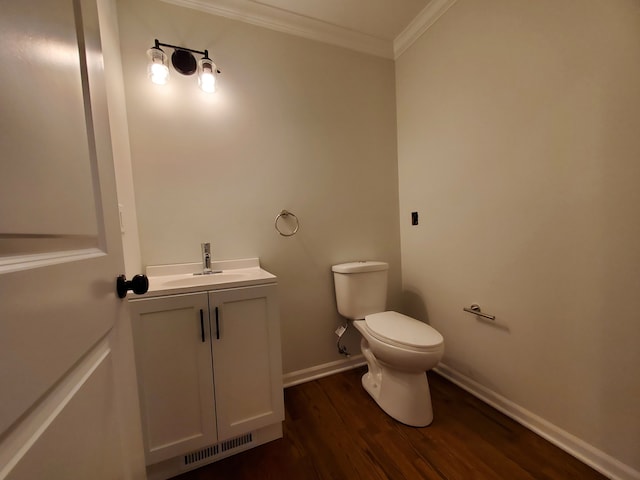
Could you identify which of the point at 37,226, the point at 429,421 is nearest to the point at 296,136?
the point at 37,226

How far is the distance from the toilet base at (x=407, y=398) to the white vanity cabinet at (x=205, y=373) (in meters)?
0.59

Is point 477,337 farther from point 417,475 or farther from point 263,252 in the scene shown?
point 263,252

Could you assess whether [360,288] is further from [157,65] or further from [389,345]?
[157,65]

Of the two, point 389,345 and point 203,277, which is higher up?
point 203,277

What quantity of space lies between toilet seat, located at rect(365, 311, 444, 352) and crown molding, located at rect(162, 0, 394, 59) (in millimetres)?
1892

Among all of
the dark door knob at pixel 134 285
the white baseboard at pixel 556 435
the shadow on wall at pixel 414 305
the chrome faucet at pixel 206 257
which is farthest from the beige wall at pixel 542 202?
the dark door knob at pixel 134 285

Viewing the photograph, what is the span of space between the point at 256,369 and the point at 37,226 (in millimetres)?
1067

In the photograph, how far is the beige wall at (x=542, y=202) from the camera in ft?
3.05

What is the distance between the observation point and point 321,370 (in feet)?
5.72

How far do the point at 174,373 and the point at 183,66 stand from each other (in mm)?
1531

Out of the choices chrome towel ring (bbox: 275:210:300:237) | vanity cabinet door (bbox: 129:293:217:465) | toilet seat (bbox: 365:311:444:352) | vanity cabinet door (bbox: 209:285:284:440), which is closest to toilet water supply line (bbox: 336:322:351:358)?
toilet seat (bbox: 365:311:444:352)

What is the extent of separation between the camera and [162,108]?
137 cm

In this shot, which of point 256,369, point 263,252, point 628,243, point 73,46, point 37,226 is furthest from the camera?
point 263,252

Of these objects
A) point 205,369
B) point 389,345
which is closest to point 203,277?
point 205,369
